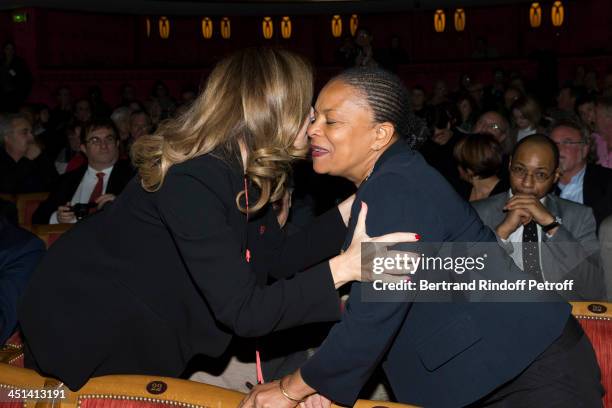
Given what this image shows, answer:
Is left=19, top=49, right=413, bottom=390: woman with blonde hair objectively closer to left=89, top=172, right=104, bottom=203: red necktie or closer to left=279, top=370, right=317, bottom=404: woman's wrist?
left=279, top=370, right=317, bottom=404: woman's wrist

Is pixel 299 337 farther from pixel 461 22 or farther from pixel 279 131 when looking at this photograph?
pixel 461 22

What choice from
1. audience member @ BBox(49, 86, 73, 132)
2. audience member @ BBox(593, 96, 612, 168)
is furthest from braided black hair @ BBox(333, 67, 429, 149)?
audience member @ BBox(49, 86, 73, 132)

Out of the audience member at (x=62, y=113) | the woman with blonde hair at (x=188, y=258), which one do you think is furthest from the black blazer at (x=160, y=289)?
the audience member at (x=62, y=113)

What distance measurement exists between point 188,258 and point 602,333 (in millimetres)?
1306

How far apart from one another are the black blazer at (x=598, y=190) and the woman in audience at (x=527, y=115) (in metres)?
2.66

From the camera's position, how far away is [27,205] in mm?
5164

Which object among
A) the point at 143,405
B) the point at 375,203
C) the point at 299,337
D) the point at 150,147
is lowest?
the point at 299,337

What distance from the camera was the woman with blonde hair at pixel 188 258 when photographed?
1867 millimetres

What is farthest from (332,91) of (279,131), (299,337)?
(299,337)

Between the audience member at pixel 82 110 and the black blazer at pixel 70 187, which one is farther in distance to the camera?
the audience member at pixel 82 110

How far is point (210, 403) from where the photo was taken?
1.76 metres

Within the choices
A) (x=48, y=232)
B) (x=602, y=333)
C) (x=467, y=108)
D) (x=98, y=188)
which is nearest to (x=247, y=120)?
(x=602, y=333)

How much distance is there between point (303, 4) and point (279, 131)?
57.4ft

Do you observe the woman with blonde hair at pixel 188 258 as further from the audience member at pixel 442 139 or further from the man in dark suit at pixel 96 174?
the audience member at pixel 442 139
